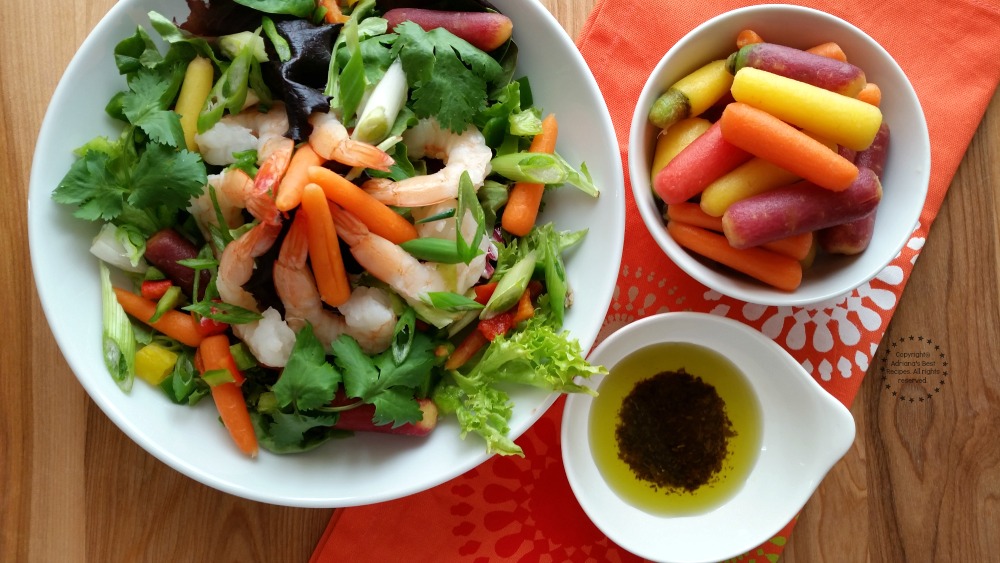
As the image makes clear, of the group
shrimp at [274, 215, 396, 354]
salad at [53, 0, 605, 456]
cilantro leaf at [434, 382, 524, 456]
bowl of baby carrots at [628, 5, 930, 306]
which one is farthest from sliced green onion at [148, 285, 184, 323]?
bowl of baby carrots at [628, 5, 930, 306]

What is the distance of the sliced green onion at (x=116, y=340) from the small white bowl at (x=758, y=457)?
3.22 feet

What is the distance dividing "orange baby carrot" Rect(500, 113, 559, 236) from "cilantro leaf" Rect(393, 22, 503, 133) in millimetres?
158

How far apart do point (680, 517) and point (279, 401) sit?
112cm

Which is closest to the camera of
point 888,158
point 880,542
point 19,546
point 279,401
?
point 279,401

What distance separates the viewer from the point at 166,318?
155cm

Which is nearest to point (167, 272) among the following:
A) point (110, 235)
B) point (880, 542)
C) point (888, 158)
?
point (110, 235)

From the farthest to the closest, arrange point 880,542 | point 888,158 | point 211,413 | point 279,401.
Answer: point 880,542, point 888,158, point 211,413, point 279,401

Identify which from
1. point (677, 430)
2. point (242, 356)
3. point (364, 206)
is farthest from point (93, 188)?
point (677, 430)

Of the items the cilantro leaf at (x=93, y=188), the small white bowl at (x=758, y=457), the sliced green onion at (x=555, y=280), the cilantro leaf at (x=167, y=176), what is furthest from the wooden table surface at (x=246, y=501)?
the sliced green onion at (x=555, y=280)

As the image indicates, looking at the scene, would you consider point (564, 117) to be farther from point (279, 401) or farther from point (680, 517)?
point (680, 517)

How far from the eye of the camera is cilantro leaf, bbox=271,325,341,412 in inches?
56.2

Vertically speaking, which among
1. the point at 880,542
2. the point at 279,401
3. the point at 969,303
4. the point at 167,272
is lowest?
the point at 880,542

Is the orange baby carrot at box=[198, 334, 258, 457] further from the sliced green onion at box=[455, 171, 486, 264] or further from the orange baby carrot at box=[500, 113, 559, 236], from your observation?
the orange baby carrot at box=[500, 113, 559, 236]

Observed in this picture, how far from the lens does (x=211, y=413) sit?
1.61 metres
